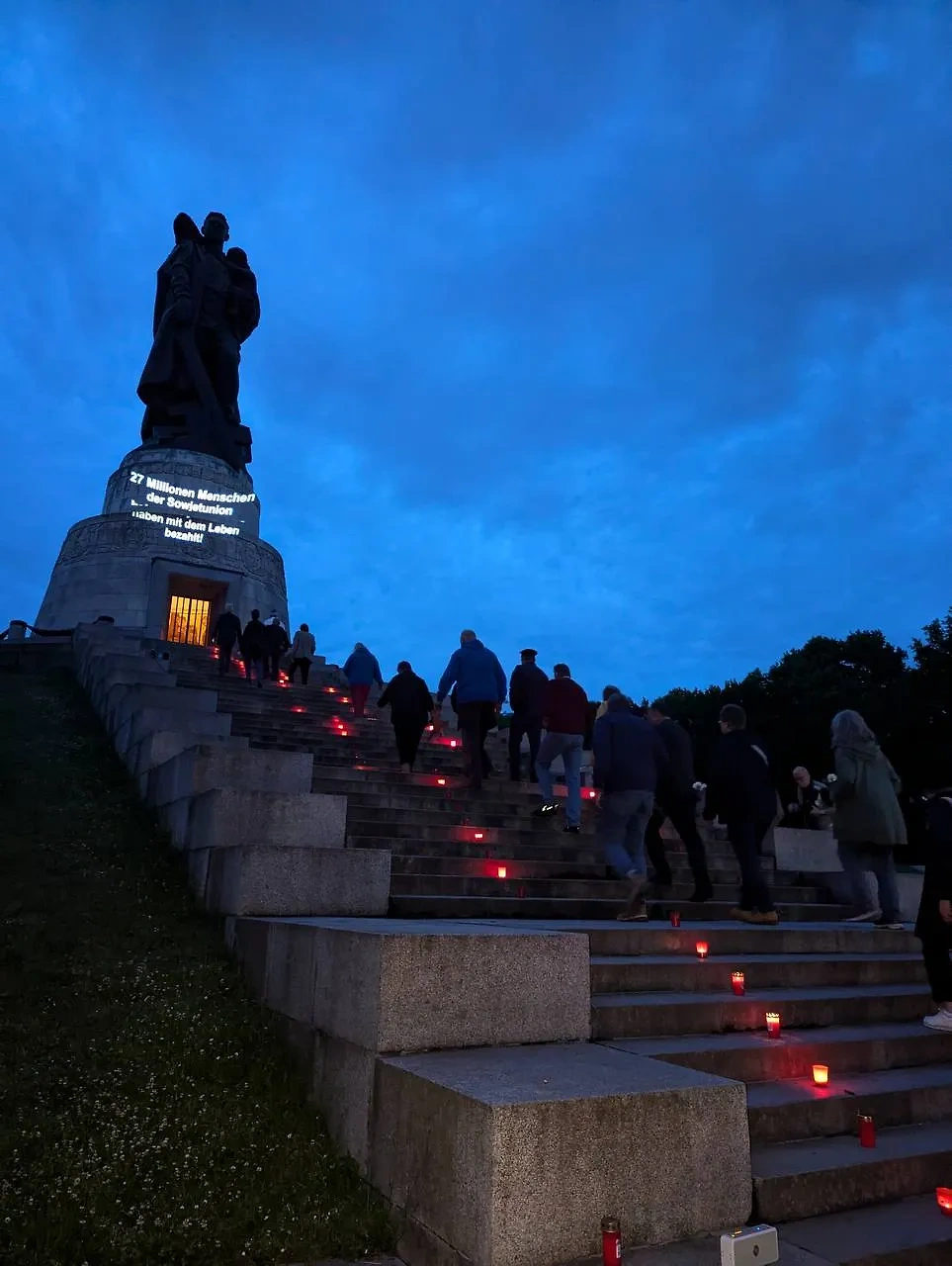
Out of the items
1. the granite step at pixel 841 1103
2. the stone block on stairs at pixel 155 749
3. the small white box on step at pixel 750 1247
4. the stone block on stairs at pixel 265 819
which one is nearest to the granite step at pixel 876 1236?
the small white box on step at pixel 750 1247

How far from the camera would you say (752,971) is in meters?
5.67

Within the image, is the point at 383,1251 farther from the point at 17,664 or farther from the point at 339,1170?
the point at 17,664

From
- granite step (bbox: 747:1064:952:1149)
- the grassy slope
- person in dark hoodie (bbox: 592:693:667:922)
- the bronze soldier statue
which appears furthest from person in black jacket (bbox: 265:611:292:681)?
the bronze soldier statue

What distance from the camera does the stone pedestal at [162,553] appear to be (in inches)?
1154

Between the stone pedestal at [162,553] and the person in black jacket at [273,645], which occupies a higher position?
the stone pedestal at [162,553]

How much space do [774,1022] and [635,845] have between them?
2.90 m

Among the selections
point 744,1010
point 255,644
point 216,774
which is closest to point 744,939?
point 744,1010

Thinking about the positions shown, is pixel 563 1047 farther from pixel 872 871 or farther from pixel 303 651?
pixel 303 651

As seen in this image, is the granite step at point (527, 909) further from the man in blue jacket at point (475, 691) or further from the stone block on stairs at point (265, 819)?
the man in blue jacket at point (475, 691)

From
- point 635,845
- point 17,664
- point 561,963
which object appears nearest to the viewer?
point 561,963

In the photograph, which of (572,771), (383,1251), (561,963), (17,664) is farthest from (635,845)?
(17,664)

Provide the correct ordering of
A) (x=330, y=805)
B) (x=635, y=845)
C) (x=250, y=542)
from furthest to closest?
(x=250, y=542) < (x=635, y=845) < (x=330, y=805)

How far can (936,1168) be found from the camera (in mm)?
3910

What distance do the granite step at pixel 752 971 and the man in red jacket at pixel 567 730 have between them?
3799 mm
